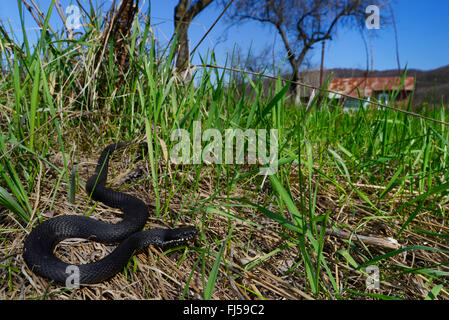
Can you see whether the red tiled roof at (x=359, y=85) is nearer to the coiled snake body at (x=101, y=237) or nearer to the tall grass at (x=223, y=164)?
the tall grass at (x=223, y=164)

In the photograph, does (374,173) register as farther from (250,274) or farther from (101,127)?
(101,127)

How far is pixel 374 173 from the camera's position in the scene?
212cm

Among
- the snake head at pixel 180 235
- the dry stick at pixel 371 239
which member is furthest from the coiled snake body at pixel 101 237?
the dry stick at pixel 371 239

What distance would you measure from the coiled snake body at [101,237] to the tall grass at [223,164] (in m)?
0.13

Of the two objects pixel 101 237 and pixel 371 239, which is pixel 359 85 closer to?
pixel 371 239

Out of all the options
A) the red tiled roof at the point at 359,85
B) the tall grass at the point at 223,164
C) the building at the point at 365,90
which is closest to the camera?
the tall grass at the point at 223,164

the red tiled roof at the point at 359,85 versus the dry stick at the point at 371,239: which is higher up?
the red tiled roof at the point at 359,85

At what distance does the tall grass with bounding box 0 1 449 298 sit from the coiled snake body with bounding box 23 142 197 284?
13 cm

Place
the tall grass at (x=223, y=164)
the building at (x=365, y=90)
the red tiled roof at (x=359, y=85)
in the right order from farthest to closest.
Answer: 1. the red tiled roof at (x=359, y=85)
2. the building at (x=365, y=90)
3. the tall grass at (x=223, y=164)

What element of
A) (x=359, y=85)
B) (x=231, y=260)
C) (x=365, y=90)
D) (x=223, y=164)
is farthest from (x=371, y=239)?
(x=365, y=90)

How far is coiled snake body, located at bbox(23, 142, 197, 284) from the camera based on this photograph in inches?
49.7

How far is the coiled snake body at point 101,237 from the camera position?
126 cm

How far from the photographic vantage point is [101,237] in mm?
1527

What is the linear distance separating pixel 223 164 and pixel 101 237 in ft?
2.75
